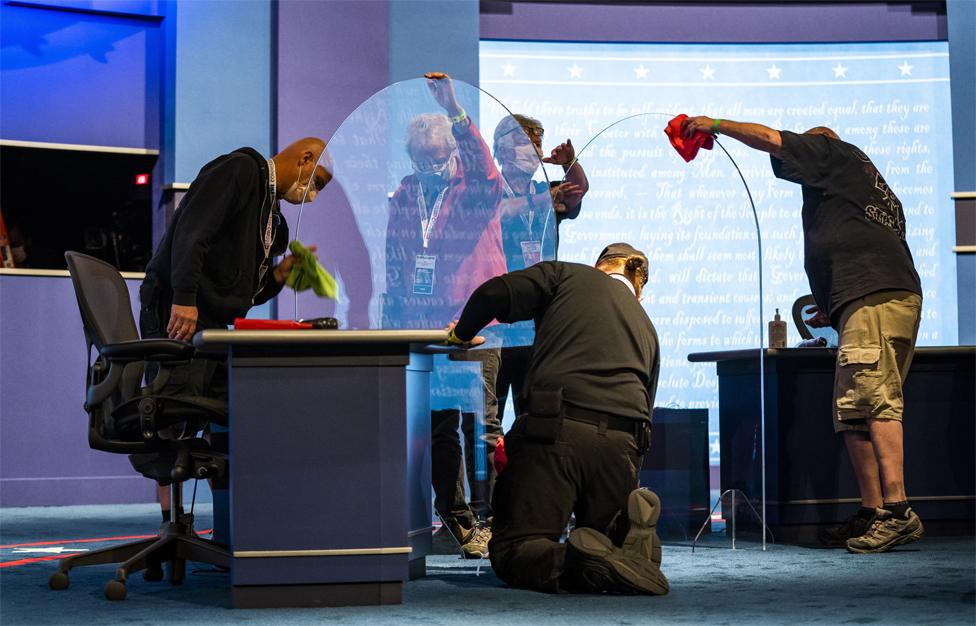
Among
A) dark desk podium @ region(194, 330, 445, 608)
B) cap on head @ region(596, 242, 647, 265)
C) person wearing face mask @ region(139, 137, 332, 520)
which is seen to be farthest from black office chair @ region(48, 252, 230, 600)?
cap on head @ region(596, 242, 647, 265)

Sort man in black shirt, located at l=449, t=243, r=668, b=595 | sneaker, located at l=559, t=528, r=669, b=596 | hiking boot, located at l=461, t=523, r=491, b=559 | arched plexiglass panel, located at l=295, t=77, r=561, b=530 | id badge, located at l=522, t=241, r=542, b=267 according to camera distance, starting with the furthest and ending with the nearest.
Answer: id badge, located at l=522, t=241, r=542, b=267, arched plexiglass panel, located at l=295, t=77, r=561, b=530, hiking boot, located at l=461, t=523, r=491, b=559, man in black shirt, located at l=449, t=243, r=668, b=595, sneaker, located at l=559, t=528, r=669, b=596

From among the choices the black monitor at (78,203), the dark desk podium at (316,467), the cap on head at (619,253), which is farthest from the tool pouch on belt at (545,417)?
the black monitor at (78,203)

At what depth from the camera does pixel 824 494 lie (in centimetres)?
443

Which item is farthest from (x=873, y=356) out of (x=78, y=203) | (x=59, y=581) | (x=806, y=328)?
(x=78, y=203)

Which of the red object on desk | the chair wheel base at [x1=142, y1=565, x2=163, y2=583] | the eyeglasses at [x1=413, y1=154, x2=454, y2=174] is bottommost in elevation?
the chair wheel base at [x1=142, y1=565, x2=163, y2=583]

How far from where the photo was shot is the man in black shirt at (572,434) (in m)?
2.98

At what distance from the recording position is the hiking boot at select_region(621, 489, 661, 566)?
2.97 meters

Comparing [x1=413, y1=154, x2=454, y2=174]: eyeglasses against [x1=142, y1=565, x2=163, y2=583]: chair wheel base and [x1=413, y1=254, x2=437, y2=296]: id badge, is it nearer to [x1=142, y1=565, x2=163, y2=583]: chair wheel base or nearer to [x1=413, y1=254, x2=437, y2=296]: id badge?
[x1=413, y1=254, x2=437, y2=296]: id badge

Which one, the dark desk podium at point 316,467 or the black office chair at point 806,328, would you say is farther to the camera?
the black office chair at point 806,328

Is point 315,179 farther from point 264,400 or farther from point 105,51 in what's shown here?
point 105,51

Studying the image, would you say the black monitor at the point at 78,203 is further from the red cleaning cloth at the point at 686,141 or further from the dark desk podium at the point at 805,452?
the dark desk podium at the point at 805,452

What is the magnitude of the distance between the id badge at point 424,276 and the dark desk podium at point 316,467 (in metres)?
1.06

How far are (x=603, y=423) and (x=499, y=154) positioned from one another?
4.17 feet

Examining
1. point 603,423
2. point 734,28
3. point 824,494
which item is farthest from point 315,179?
point 734,28
